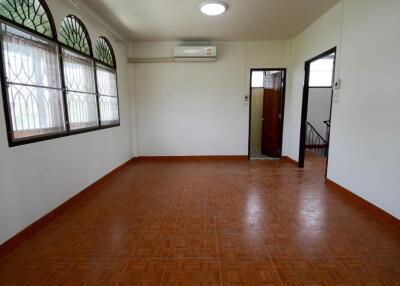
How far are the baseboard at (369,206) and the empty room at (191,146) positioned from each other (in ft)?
0.08

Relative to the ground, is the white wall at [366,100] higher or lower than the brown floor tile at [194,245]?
higher

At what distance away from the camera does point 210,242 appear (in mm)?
2133

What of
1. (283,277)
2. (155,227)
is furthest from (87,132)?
(283,277)

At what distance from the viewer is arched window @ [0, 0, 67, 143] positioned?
2078mm

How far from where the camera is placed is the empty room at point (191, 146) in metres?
1.93

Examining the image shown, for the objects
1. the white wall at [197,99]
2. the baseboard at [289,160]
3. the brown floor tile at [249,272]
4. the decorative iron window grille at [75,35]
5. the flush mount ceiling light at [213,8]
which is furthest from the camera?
the white wall at [197,99]

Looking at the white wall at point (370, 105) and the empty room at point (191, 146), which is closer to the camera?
the empty room at point (191, 146)

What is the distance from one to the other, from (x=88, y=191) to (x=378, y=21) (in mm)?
4610

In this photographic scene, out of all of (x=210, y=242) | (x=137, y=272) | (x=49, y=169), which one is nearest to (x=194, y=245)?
(x=210, y=242)

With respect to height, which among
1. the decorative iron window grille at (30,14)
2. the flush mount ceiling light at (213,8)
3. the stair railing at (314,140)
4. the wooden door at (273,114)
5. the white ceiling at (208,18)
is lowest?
the stair railing at (314,140)

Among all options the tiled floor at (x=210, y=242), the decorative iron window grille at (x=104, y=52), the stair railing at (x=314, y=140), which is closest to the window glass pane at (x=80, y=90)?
the decorative iron window grille at (x=104, y=52)

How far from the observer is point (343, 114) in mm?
3242

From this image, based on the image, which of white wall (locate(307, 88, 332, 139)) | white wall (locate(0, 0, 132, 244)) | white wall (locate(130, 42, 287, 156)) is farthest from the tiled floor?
white wall (locate(307, 88, 332, 139))

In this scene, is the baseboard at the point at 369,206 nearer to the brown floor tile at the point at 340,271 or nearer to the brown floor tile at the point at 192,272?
the brown floor tile at the point at 340,271
